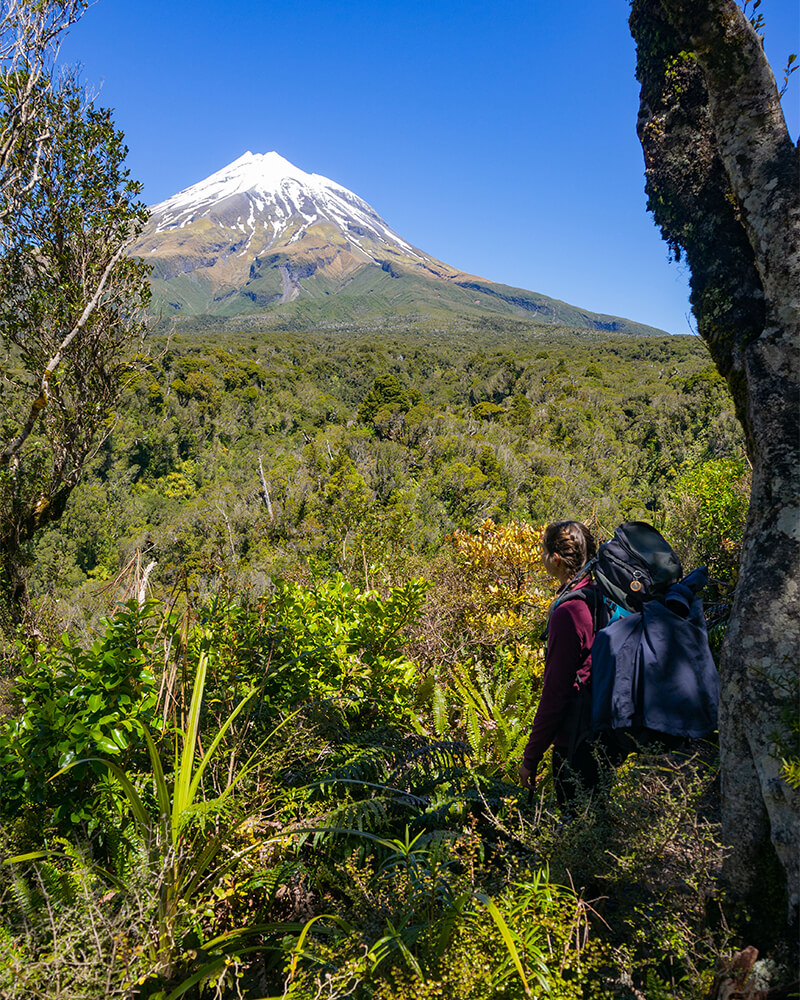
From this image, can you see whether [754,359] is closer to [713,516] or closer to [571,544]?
[571,544]

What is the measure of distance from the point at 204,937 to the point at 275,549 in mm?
12160

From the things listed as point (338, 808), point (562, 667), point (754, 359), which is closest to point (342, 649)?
point (338, 808)

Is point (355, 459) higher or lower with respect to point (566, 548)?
higher

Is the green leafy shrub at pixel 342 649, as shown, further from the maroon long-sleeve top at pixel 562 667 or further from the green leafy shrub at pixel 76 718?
the maroon long-sleeve top at pixel 562 667

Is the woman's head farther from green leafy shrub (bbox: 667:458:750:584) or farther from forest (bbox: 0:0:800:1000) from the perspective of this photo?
green leafy shrub (bbox: 667:458:750:584)

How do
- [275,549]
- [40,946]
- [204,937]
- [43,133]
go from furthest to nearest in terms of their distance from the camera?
[275,549]
[43,133]
[204,937]
[40,946]

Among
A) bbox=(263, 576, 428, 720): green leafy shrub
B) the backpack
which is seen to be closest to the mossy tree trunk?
the backpack

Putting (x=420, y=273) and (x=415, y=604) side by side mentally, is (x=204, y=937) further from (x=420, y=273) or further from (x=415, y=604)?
(x=420, y=273)

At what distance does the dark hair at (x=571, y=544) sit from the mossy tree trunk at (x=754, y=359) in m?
0.78

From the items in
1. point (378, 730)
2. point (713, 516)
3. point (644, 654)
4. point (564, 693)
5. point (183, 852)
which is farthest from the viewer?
point (713, 516)

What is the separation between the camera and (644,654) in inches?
75.9

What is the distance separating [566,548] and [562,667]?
1.89ft

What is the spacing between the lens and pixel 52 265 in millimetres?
5199

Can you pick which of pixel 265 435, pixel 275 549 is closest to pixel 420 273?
pixel 265 435
